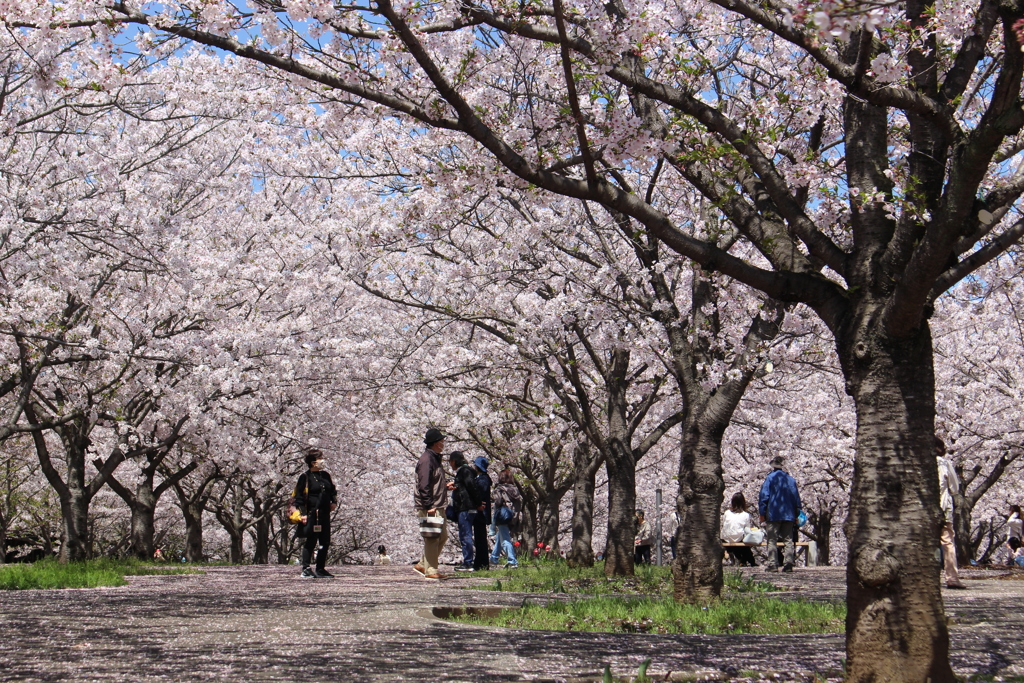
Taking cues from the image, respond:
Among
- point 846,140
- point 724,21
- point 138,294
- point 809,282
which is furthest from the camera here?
point 138,294

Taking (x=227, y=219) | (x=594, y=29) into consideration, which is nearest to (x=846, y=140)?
(x=594, y=29)

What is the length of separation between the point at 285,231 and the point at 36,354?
303 inches

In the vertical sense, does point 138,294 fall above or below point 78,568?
above

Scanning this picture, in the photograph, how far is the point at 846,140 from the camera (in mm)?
5773

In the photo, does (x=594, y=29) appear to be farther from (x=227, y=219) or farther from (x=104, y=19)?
A: (x=227, y=219)

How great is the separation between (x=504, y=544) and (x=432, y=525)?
6.50 m

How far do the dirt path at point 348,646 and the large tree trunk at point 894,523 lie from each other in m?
0.49

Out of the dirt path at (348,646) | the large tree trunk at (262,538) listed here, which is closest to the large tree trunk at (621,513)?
the dirt path at (348,646)

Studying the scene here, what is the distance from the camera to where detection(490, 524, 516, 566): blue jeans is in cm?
1802

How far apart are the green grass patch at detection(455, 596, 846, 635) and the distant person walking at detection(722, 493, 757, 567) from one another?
34.5 ft

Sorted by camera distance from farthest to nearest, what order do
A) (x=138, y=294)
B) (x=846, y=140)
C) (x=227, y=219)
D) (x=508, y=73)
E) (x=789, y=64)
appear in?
1. (x=227, y=219)
2. (x=138, y=294)
3. (x=508, y=73)
4. (x=789, y=64)
5. (x=846, y=140)

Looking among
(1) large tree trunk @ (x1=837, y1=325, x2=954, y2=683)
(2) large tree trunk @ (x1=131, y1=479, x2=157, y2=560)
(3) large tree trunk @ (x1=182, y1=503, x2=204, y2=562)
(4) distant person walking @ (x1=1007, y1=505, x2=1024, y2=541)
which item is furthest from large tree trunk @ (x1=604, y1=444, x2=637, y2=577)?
(4) distant person walking @ (x1=1007, y1=505, x2=1024, y2=541)

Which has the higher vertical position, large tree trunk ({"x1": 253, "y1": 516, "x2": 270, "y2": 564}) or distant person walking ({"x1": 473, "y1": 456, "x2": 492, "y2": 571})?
distant person walking ({"x1": 473, "y1": 456, "x2": 492, "y2": 571})

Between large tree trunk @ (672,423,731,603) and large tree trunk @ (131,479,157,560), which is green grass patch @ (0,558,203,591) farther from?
large tree trunk @ (131,479,157,560)
